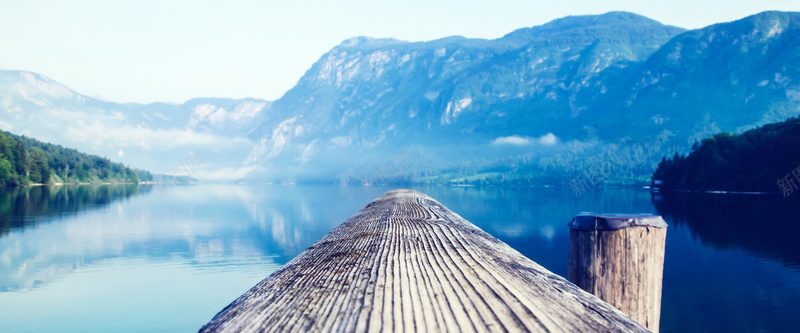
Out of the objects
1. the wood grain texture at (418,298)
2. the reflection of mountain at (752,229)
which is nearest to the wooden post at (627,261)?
the wood grain texture at (418,298)

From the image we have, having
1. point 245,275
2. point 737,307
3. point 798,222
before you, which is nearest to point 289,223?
point 245,275

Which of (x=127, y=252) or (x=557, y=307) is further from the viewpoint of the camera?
(x=127, y=252)

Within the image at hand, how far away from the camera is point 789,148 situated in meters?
71.8

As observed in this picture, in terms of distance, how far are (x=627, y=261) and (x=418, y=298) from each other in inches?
87.0

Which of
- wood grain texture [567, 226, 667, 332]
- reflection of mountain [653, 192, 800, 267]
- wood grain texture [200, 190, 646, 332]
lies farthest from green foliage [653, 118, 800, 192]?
wood grain texture [200, 190, 646, 332]

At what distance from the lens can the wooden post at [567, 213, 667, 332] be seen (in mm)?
4496

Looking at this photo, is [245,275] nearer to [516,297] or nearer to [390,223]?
[390,223]

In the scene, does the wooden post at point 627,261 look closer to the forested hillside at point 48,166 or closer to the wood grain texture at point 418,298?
the wood grain texture at point 418,298

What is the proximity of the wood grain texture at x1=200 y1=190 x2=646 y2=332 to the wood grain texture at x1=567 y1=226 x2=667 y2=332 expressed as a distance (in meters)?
0.51

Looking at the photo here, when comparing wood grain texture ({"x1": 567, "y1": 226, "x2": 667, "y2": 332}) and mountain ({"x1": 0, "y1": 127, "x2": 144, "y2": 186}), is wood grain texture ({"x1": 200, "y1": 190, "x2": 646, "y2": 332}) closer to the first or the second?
wood grain texture ({"x1": 567, "y1": 226, "x2": 667, "y2": 332})

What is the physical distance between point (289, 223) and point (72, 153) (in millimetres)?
130976

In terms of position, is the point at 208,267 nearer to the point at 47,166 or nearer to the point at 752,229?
the point at 752,229

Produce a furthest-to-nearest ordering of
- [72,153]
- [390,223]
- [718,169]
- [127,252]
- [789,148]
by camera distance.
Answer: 1. [72,153]
2. [718,169]
3. [789,148]
4. [127,252]
5. [390,223]

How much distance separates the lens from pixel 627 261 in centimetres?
454
